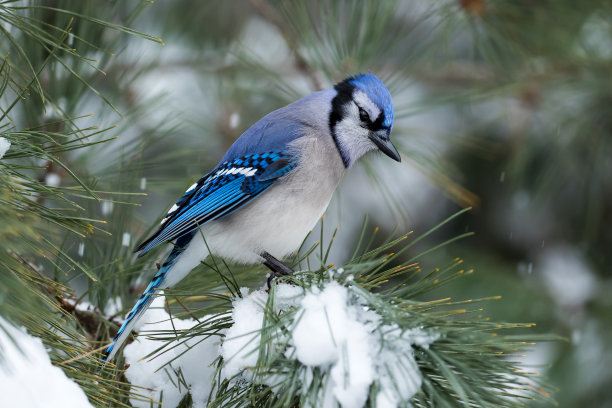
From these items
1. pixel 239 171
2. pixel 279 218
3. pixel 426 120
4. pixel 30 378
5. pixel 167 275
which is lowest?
pixel 30 378

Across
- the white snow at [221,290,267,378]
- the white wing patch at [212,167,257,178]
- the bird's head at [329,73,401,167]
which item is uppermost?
the bird's head at [329,73,401,167]

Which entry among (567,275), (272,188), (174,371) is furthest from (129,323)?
(567,275)

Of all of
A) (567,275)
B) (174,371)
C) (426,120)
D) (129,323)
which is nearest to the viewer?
(174,371)

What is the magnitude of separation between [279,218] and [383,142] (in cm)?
38

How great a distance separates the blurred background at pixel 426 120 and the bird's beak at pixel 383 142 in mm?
222

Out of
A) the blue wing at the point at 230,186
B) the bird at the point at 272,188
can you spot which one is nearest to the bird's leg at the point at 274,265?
the bird at the point at 272,188

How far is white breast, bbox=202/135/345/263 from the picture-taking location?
1.72 meters

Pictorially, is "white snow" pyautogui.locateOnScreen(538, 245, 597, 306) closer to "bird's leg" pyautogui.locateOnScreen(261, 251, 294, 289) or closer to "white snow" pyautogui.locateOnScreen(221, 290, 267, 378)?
"bird's leg" pyautogui.locateOnScreen(261, 251, 294, 289)

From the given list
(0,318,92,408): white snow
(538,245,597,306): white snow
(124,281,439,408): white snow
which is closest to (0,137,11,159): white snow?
(0,318,92,408): white snow

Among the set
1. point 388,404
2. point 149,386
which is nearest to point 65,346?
point 149,386

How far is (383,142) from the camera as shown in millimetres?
1849

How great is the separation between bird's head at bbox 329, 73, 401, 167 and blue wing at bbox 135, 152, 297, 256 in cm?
22

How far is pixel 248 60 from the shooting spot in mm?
2152

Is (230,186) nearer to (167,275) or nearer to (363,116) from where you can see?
(167,275)
